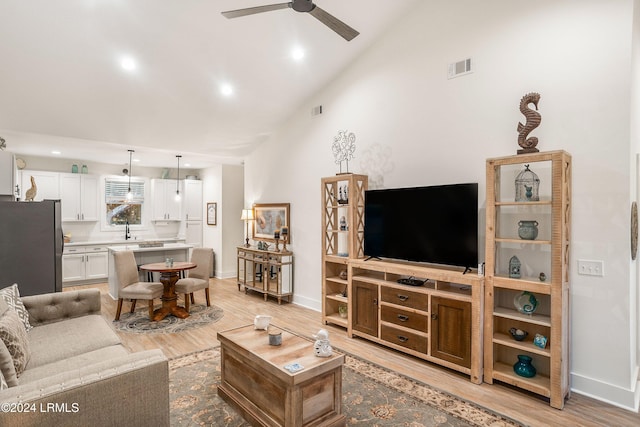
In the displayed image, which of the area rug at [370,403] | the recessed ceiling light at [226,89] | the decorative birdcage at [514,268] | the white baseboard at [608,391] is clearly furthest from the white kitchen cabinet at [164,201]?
the white baseboard at [608,391]

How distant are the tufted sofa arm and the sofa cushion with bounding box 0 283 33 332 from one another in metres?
0.11

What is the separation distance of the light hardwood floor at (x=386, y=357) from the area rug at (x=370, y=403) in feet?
0.54

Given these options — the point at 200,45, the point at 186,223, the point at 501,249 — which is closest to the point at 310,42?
the point at 200,45

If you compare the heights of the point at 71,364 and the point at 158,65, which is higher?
the point at 158,65

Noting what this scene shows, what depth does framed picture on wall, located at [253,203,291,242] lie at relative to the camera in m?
5.83

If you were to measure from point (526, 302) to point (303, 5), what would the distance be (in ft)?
10.2

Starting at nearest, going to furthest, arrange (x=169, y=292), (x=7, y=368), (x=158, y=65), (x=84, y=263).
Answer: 1. (x=7, y=368)
2. (x=158, y=65)
3. (x=169, y=292)
4. (x=84, y=263)

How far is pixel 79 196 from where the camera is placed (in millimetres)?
7121

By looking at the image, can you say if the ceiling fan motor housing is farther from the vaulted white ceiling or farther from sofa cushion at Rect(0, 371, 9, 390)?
sofa cushion at Rect(0, 371, 9, 390)

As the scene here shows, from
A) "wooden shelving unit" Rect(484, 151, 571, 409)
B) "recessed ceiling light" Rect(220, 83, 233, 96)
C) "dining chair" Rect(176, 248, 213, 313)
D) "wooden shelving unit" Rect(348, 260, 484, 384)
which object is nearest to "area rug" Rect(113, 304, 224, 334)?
"dining chair" Rect(176, 248, 213, 313)

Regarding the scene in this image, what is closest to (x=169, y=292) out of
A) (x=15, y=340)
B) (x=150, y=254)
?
(x=150, y=254)

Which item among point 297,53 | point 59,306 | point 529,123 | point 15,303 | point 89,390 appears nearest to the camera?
point 89,390

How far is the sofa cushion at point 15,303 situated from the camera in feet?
8.82

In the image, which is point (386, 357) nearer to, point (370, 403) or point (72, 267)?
point (370, 403)
